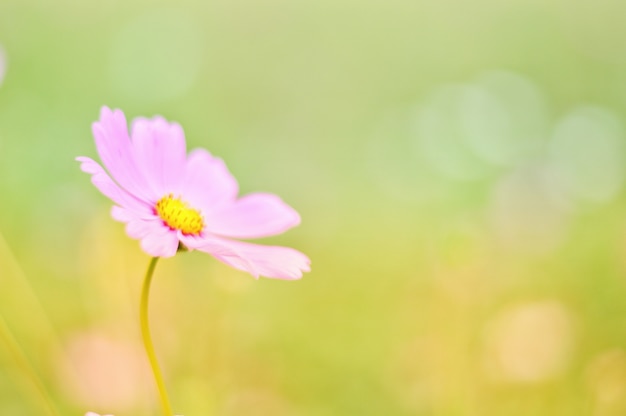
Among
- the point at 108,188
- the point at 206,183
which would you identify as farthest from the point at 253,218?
the point at 108,188

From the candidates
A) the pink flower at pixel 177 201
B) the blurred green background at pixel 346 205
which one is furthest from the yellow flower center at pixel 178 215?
the blurred green background at pixel 346 205

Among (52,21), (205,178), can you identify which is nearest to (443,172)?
(52,21)

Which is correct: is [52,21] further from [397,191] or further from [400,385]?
[400,385]

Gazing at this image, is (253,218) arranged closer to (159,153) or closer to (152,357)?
(159,153)

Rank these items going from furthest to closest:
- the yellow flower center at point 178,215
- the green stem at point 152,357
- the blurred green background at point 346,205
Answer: the blurred green background at point 346,205 < the yellow flower center at point 178,215 < the green stem at point 152,357

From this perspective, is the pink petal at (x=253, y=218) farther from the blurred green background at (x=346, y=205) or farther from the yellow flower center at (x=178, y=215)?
the blurred green background at (x=346, y=205)
